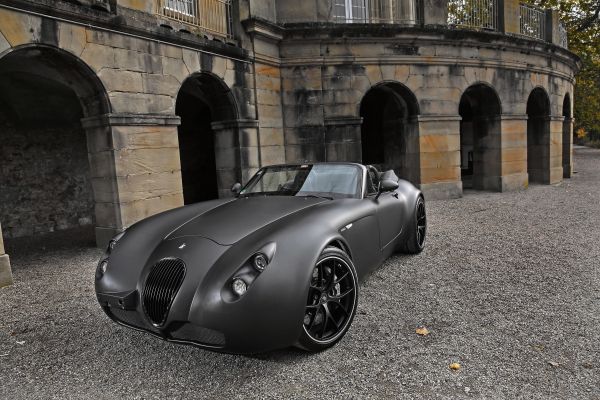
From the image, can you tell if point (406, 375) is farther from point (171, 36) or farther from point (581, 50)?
point (581, 50)

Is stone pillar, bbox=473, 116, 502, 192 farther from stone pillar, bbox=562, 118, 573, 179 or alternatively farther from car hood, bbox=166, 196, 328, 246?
car hood, bbox=166, 196, 328, 246

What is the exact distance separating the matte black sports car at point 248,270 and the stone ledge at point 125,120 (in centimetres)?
342

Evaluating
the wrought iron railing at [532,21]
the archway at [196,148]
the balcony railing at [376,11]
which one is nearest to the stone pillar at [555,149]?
the wrought iron railing at [532,21]

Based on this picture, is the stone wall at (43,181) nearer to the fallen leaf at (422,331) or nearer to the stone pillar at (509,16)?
the fallen leaf at (422,331)

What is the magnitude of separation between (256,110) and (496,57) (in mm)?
7195

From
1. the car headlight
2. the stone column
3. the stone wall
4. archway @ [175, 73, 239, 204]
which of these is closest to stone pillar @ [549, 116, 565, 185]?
the stone column

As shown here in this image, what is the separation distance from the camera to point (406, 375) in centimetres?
277

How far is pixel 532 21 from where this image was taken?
13.4 m

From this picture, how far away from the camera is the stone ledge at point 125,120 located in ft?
21.6

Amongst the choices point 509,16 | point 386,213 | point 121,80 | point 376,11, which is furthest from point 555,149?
point 121,80

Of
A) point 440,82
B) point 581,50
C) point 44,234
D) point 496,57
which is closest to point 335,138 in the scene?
point 440,82

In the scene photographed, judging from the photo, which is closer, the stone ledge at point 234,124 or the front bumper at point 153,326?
the front bumper at point 153,326

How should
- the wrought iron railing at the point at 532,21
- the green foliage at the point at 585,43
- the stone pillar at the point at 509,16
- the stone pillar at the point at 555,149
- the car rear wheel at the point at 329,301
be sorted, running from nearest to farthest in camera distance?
the car rear wheel at the point at 329,301 < the stone pillar at the point at 509,16 < the wrought iron railing at the point at 532,21 < the stone pillar at the point at 555,149 < the green foliage at the point at 585,43

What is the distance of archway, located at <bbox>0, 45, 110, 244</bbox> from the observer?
8664 mm
